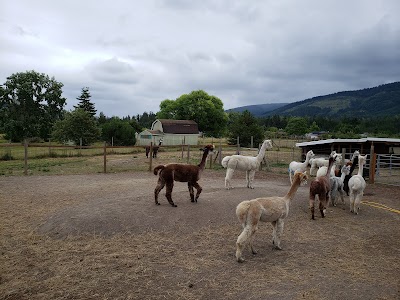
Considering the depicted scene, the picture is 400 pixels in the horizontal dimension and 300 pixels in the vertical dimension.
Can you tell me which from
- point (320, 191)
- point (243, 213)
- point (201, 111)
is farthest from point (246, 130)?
point (243, 213)

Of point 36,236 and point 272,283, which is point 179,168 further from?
point 272,283

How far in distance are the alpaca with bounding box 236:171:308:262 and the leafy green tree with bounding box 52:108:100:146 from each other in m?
32.2

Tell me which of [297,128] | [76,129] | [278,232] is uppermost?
[297,128]

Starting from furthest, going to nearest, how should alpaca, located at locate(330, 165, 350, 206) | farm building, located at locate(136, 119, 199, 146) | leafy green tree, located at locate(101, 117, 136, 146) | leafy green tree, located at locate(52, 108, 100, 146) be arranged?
farm building, located at locate(136, 119, 199, 146)
leafy green tree, located at locate(101, 117, 136, 146)
leafy green tree, located at locate(52, 108, 100, 146)
alpaca, located at locate(330, 165, 350, 206)

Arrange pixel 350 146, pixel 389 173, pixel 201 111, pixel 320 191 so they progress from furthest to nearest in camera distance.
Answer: pixel 201 111, pixel 350 146, pixel 389 173, pixel 320 191

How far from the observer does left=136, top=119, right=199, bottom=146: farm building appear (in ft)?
156

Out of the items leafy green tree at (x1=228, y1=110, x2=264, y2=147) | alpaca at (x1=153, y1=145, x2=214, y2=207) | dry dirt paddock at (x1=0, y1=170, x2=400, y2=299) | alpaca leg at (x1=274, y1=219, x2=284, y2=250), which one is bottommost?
dry dirt paddock at (x1=0, y1=170, x2=400, y2=299)

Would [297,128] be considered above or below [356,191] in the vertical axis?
above

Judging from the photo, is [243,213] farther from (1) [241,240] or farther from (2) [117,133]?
(2) [117,133]

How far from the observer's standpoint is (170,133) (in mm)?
48875

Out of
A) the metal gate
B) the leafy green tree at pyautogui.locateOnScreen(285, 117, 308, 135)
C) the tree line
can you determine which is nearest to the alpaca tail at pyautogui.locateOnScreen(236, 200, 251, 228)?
the metal gate

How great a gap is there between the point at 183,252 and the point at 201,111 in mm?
54906

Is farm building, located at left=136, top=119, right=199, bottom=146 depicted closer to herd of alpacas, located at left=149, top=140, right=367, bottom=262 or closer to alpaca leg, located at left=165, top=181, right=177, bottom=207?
herd of alpacas, located at left=149, top=140, right=367, bottom=262

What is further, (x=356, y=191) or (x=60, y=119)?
(x=60, y=119)
